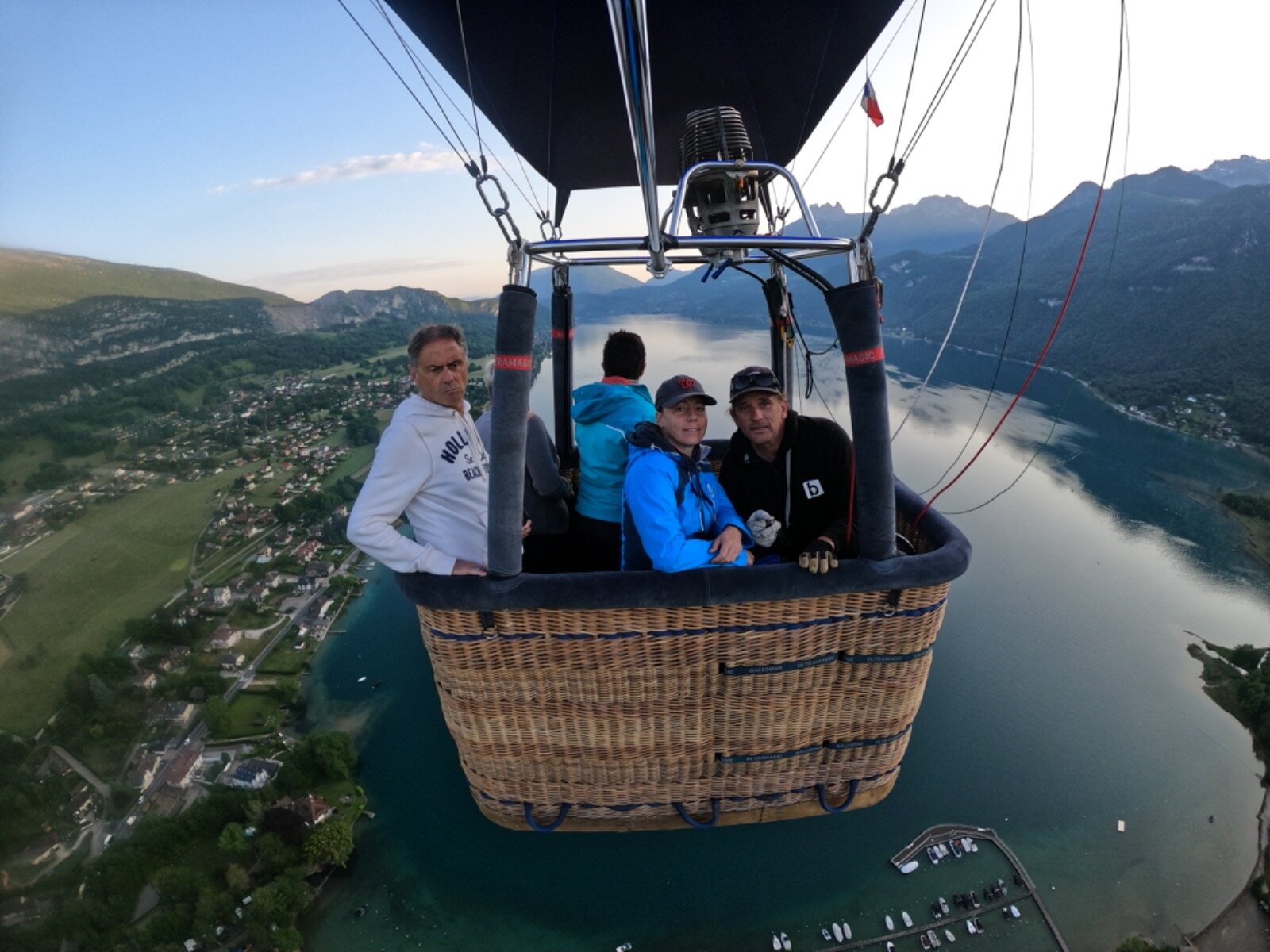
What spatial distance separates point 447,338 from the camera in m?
1.36

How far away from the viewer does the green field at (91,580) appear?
53.4ft

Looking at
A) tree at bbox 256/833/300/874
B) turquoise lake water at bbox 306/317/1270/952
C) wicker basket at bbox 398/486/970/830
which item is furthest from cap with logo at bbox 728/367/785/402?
tree at bbox 256/833/300/874

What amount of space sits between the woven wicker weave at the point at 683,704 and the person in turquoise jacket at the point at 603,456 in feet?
1.58

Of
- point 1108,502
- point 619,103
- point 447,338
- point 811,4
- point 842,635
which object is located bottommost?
point 1108,502

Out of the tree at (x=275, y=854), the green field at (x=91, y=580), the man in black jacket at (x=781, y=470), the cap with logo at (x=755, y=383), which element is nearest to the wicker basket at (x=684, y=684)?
the man in black jacket at (x=781, y=470)

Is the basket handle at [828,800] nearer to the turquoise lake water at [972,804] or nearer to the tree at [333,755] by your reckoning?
the turquoise lake water at [972,804]

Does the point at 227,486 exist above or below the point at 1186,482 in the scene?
below

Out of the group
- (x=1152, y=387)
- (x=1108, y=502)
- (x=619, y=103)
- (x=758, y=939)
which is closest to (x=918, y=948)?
(x=758, y=939)

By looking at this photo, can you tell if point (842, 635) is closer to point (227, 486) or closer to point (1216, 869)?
point (1216, 869)

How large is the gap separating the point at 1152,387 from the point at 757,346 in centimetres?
2151

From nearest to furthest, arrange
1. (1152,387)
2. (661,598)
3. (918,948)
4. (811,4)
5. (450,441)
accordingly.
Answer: (661,598), (450,441), (811,4), (918,948), (1152,387)

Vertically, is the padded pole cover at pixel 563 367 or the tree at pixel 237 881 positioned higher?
the padded pole cover at pixel 563 367

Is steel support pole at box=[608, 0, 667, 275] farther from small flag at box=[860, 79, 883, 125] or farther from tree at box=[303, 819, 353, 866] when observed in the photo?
tree at box=[303, 819, 353, 866]

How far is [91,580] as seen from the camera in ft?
68.9
